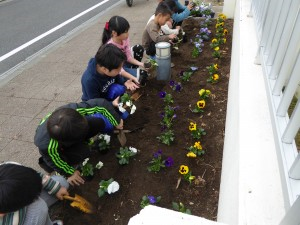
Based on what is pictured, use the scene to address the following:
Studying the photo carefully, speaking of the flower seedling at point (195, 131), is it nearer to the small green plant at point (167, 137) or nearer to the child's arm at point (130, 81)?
the small green plant at point (167, 137)

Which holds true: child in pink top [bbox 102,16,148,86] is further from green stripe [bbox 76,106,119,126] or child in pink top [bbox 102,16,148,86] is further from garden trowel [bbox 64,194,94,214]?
garden trowel [bbox 64,194,94,214]

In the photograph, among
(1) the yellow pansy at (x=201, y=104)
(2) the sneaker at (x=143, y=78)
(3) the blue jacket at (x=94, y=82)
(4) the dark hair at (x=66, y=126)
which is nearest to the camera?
(4) the dark hair at (x=66, y=126)

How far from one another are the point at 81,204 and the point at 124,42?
2030 mm

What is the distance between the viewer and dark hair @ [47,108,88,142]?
1775 millimetres

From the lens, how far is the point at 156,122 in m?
2.74

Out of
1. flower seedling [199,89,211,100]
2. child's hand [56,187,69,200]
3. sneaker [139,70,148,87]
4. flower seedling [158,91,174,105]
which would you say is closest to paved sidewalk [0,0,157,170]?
Answer: child's hand [56,187,69,200]

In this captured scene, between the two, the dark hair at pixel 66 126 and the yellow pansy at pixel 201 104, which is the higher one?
the dark hair at pixel 66 126

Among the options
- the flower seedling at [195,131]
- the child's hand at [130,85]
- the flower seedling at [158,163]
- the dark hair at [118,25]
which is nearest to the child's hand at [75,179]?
the flower seedling at [158,163]

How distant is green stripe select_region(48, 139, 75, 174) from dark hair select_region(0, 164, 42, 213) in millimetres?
460

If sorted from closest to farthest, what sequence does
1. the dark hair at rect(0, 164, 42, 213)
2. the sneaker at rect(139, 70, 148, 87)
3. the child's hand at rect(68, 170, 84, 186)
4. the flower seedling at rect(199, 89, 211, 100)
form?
the dark hair at rect(0, 164, 42, 213) < the child's hand at rect(68, 170, 84, 186) < the flower seedling at rect(199, 89, 211, 100) < the sneaker at rect(139, 70, 148, 87)

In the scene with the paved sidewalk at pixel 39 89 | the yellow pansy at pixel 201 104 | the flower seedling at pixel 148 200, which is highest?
the yellow pansy at pixel 201 104

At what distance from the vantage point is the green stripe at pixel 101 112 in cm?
224

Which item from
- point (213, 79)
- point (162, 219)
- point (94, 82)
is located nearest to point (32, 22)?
point (94, 82)

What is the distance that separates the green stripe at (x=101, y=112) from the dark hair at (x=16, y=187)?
33.0 inches
